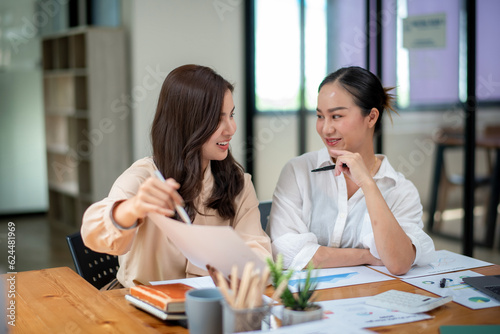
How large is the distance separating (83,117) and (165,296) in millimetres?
4742

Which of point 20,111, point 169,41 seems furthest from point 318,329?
point 20,111

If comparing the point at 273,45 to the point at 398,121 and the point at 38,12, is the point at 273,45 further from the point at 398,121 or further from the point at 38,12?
the point at 38,12

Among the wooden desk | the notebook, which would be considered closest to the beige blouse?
the wooden desk

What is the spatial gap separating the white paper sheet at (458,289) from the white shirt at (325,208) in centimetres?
23

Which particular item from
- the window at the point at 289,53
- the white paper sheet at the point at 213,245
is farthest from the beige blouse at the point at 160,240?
the window at the point at 289,53

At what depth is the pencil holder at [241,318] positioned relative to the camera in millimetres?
1059

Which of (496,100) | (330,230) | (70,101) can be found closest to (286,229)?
(330,230)

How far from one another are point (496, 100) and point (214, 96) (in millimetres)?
2371

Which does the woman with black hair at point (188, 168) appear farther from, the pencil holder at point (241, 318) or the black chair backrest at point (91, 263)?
the pencil holder at point (241, 318)

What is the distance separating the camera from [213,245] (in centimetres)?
119

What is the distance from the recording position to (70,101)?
612 cm

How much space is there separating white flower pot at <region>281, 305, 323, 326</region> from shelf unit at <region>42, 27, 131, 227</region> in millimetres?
4516

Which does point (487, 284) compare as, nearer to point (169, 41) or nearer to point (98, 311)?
point (98, 311)

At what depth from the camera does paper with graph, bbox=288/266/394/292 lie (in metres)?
1.58
